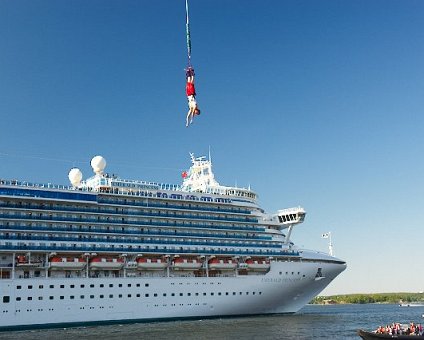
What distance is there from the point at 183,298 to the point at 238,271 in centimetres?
757

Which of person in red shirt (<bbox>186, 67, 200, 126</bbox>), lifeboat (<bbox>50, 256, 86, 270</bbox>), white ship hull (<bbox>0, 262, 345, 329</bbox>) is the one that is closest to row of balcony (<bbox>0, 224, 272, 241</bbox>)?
lifeboat (<bbox>50, 256, 86, 270</bbox>)

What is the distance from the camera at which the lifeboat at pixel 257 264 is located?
51562mm

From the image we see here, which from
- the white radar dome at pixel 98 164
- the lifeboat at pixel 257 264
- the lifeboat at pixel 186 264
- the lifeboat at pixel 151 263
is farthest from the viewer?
the lifeboat at pixel 257 264

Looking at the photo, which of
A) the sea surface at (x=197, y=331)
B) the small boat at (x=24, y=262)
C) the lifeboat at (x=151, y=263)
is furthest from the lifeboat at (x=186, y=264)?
the small boat at (x=24, y=262)

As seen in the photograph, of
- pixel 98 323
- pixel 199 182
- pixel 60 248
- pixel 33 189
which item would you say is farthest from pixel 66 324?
pixel 199 182

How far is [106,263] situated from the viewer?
44.3m

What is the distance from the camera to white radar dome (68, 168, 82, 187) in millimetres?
49562

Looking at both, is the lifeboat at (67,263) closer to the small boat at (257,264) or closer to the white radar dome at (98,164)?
the white radar dome at (98,164)

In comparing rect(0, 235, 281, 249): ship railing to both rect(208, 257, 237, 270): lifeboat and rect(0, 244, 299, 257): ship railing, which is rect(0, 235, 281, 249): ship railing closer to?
rect(0, 244, 299, 257): ship railing

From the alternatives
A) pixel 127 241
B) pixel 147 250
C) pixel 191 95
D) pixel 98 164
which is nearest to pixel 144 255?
pixel 147 250

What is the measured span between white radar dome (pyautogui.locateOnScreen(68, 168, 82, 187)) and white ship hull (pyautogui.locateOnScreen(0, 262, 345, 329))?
11442 mm

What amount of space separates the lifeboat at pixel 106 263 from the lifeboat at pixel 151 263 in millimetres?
1844

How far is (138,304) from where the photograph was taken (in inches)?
1746

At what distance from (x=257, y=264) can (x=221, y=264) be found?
434 centimetres
